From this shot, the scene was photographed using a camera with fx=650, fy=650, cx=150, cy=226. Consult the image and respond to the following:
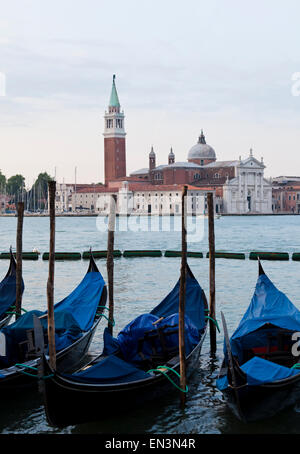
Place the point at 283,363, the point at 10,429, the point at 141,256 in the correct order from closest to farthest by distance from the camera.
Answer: the point at 10,429 < the point at 283,363 < the point at 141,256

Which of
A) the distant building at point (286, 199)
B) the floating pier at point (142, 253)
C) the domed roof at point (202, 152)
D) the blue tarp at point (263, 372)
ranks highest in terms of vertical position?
the domed roof at point (202, 152)

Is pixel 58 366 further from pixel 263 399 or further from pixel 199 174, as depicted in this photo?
pixel 199 174

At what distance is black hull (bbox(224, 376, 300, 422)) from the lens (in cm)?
500

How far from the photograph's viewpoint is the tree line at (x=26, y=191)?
75.8 m

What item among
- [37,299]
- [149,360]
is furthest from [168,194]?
[149,360]

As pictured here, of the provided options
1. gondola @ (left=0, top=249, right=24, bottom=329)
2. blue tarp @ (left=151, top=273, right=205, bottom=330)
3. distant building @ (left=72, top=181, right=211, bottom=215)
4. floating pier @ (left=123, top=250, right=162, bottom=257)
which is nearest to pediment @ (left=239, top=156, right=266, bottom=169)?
distant building @ (left=72, top=181, right=211, bottom=215)

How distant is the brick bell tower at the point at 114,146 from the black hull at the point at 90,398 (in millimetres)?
65823

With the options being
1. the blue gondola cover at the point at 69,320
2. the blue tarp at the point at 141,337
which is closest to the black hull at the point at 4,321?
the blue gondola cover at the point at 69,320

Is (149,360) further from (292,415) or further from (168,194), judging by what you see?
(168,194)

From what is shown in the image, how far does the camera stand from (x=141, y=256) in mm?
21312

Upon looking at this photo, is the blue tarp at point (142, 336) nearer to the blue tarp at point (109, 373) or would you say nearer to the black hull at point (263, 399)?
the blue tarp at point (109, 373)

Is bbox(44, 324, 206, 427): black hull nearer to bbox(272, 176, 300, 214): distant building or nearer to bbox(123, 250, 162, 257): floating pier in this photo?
bbox(123, 250, 162, 257): floating pier

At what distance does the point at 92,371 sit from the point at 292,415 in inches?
67.9
